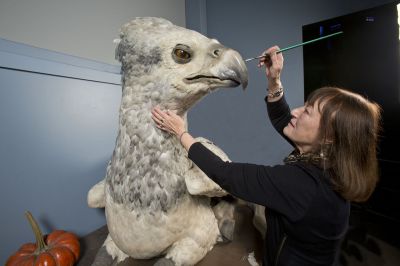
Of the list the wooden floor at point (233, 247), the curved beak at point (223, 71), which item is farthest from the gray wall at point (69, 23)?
the wooden floor at point (233, 247)

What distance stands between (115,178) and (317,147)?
0.64 m

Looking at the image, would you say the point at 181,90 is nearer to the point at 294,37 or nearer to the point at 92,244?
the point at 92,244

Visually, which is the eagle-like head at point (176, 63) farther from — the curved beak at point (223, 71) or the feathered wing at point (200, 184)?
the feathered wing at point (200, 184)

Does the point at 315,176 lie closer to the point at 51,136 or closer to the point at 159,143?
the point at 159,143

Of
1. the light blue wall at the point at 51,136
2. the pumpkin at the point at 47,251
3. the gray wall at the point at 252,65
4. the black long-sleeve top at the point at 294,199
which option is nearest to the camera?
the black long-sleeve top at the point at 294,199

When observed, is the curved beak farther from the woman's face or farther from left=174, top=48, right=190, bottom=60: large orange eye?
the woman's face

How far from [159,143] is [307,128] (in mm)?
462

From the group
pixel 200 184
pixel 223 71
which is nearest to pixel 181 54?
pixel 223 71

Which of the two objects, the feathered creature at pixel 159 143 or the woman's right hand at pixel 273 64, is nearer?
the feathered creature at pixel 159 143

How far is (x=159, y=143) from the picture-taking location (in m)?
0.73

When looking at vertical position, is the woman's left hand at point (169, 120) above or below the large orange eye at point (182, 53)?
below

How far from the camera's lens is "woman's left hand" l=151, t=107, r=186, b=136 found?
697 mm

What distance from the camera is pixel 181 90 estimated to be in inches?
26.7

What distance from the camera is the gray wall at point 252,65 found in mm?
1756
